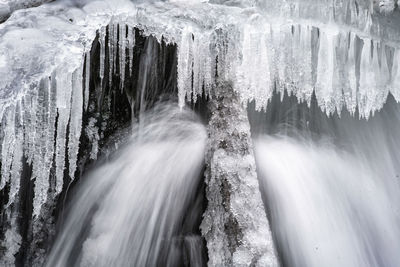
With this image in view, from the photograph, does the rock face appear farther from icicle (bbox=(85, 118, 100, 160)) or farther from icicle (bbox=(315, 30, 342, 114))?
icicle (bbox=(85, 118, 100, 160))

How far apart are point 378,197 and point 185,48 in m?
1.85

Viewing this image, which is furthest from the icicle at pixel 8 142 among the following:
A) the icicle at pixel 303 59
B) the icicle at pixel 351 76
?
the icicle at pixel 351 76

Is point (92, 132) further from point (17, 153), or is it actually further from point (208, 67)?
point (208, 67)

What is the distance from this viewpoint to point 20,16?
215cm

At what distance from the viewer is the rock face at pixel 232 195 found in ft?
6.59

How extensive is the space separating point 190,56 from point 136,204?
983mm

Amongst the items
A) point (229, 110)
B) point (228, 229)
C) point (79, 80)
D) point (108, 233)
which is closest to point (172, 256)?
point (108, 233)

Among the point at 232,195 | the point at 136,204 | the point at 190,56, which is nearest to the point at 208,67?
the point at 190,56

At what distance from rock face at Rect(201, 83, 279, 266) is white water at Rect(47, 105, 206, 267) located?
0.23m

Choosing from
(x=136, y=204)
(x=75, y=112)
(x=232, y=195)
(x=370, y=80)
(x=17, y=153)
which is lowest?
(x=136, y=204)

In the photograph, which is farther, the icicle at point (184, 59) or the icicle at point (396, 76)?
the icicle at point (396, 76)

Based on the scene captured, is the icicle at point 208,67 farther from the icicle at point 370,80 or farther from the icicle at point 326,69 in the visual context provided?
the icicle at point 370,80

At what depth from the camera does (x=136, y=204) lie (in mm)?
2590

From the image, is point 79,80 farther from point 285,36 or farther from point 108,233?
point 285,36
